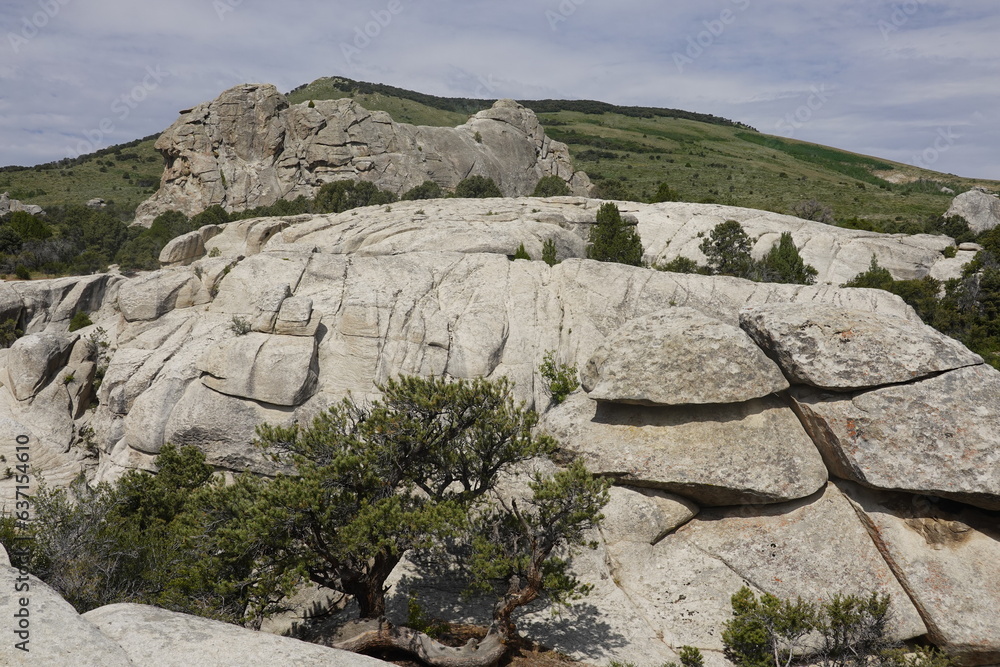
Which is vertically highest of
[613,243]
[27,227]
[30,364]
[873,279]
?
[27,227]

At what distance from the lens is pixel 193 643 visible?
1396 cm

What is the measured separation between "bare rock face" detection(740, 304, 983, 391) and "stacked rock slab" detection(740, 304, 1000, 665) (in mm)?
48

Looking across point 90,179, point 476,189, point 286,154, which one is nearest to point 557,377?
point 476,189

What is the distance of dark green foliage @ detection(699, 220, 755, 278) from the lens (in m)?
51.4

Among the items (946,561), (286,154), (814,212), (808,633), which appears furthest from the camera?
(286,154)

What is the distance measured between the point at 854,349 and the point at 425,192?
229ft

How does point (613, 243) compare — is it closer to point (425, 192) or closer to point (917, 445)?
point (917, 445)

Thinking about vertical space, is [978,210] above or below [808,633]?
above

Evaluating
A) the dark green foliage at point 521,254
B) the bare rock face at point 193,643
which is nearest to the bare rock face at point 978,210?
the dark green foliage at point 521,254

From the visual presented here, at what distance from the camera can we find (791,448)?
86.6 ft

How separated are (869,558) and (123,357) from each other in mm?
42910

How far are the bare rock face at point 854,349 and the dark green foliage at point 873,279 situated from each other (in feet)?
79.6

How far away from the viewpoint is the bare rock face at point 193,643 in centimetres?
1334

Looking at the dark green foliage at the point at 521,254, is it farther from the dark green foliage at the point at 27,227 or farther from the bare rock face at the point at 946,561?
the dark green foliage at the point at 27,227
